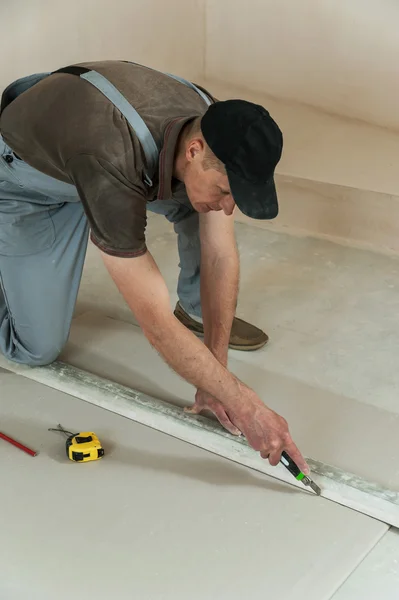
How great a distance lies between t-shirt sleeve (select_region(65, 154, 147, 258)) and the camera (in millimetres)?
1843

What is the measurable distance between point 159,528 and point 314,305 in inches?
57.2

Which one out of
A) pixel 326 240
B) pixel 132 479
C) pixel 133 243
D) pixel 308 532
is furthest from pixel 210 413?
pixel 326 240

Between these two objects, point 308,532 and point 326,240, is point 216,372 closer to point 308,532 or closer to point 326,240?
point 308,532

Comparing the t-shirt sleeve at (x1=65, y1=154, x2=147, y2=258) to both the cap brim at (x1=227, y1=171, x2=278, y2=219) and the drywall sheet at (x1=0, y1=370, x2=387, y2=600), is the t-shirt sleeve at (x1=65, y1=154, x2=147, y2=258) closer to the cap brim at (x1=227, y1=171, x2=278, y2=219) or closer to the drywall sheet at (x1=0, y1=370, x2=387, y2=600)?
the cap brim at (x1=227, y1=171, x2=278, y2=219)

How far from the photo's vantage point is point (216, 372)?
1927 mm

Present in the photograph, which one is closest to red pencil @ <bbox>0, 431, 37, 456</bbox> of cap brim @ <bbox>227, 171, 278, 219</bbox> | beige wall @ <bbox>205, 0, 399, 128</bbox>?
cap brim @ <bbox>227, 171, 278, 219</bbox>

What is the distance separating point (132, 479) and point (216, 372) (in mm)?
414

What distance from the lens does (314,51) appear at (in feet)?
12.9

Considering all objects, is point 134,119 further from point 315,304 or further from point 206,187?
point 315,304

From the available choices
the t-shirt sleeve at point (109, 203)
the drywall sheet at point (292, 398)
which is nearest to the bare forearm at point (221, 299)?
the drywall sheet at point (292, 398)

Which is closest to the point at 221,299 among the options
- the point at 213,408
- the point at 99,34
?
the point at 213,408

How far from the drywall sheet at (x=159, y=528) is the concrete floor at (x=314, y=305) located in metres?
0.06

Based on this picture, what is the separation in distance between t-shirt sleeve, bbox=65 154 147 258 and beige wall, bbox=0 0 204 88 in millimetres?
1759

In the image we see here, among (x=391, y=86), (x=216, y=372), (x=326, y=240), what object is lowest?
(x=326, y=240)
